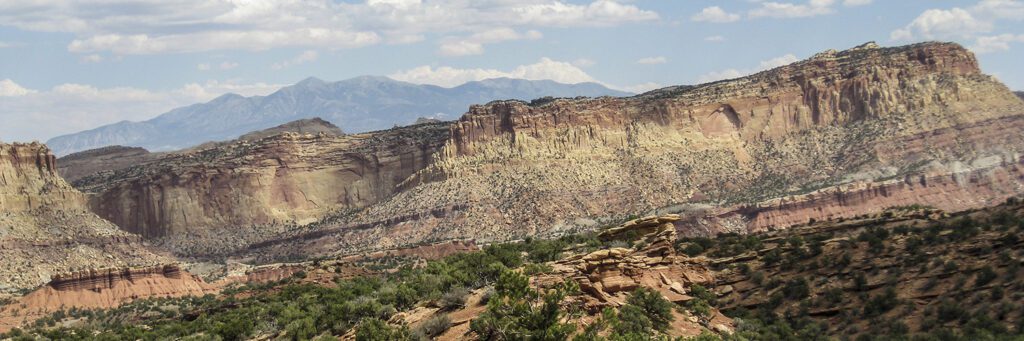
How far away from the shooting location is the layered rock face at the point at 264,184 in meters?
184

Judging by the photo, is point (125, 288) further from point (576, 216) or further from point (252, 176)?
point (252, 176)

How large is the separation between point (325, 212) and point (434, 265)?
118431 millimetres

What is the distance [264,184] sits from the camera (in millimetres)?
185750

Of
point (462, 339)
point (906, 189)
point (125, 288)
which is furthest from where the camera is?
point (906, 189)

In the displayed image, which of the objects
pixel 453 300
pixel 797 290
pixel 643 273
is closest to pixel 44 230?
pixel 453 300

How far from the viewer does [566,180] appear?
15912cm

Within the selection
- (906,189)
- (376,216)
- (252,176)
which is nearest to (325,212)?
(252,176)

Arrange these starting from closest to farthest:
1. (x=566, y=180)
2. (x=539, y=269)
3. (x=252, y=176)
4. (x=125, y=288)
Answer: (x=539, y=269)
(x=125, y=288)
(x=566, y=180)
(x=252, y=176)

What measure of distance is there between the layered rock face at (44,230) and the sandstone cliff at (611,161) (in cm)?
2096

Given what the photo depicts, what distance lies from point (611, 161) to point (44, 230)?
6703 centimetres

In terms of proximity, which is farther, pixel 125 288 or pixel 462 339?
pixel 125 288

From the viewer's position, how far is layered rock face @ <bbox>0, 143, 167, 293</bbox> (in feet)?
438

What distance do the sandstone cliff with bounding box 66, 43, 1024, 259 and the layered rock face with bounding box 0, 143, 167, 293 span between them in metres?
21.0

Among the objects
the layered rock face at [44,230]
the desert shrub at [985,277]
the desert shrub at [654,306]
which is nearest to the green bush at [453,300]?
the desert shrub at [654,306]
